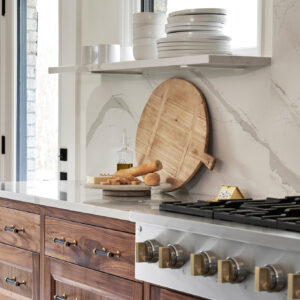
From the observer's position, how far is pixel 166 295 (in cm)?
222

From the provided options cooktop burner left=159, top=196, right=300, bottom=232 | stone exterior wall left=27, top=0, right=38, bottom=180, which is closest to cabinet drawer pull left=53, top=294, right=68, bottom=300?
cooktop burner left=159, top=196, right=300, bottom=232

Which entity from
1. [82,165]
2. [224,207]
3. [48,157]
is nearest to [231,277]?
[224,207]

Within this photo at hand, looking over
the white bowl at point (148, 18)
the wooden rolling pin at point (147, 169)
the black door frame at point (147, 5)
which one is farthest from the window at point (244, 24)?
the wooden rolling pin at point (147, 169)

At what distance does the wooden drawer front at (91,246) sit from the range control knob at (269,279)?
2.26 feet

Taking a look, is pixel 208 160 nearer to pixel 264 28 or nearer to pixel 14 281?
pixel 264 28

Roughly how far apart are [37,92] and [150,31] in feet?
4.73

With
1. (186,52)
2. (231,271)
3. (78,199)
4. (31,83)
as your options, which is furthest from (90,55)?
(231,271)

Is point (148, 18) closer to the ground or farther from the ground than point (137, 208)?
farther from the ground

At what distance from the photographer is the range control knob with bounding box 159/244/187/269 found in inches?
82.3

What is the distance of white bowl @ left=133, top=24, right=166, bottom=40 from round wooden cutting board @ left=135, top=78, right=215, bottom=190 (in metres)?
0.20

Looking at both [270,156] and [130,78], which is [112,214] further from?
[130,78]

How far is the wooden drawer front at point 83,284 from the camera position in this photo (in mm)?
2424

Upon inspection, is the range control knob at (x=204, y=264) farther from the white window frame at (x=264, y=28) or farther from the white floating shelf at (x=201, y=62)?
the white window frame at (x=264, y=28)

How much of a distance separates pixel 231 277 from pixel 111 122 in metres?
1.76
